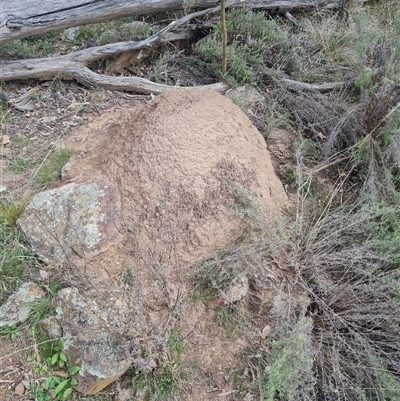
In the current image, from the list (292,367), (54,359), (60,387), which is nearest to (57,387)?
(60,387)

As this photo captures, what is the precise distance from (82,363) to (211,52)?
276 centimetres

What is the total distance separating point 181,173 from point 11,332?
121 centimetres

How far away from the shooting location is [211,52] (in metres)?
3.73

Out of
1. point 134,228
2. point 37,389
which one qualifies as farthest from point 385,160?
point 37,389

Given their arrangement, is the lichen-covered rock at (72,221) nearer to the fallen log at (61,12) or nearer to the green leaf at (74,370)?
the green leaf at (74,370)

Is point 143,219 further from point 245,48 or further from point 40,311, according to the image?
point 245,48

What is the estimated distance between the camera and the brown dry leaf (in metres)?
2.02

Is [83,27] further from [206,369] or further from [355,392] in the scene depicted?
[355,392]

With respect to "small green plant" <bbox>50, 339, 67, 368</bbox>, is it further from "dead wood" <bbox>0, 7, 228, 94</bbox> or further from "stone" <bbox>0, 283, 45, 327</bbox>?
"dead wood" <bbox>0, 7, 228, 94</bbox>

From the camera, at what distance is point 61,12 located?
3.53 meters

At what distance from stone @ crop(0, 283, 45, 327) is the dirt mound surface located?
0.55 m

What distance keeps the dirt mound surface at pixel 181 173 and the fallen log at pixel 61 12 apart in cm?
137

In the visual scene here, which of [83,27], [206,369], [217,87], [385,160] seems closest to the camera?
[206,369]

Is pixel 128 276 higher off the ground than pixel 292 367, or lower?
higher
